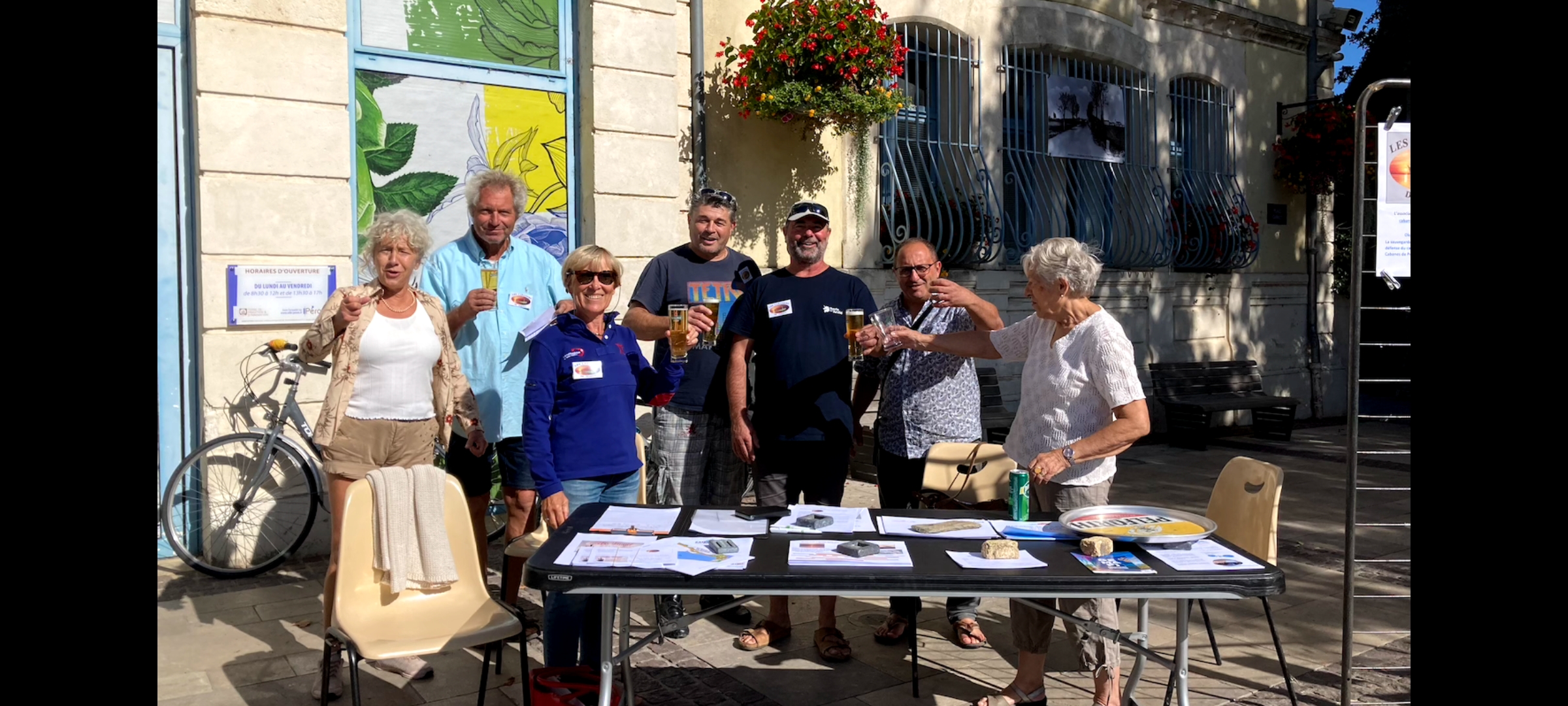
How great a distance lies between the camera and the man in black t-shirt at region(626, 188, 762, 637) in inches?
186

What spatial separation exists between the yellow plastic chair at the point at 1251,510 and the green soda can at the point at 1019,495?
668mm

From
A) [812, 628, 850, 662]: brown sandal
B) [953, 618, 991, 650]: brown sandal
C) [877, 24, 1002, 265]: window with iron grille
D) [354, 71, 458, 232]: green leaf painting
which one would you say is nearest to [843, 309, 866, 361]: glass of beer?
[812, 628, 850, 662]: brown sandal

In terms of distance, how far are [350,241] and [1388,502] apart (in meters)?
6.85

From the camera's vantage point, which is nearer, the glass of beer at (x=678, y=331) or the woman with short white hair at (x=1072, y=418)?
the woman with short white hair at (x=1072, y=418)

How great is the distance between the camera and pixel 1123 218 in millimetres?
10477

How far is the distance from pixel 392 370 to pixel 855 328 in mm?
1817

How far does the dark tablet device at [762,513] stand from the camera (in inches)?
134

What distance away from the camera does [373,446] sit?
427cm

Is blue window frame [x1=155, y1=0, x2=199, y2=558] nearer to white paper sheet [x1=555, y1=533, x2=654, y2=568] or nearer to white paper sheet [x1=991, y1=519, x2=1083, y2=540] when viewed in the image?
white paper sheet [x1=555, y1=533, x2=654, y2=568]

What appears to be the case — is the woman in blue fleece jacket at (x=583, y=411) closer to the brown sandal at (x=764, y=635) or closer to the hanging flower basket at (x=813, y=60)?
the brown sandal at (x=764, y=635)

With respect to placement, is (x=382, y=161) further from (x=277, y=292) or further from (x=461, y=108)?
(x=277, y=292)

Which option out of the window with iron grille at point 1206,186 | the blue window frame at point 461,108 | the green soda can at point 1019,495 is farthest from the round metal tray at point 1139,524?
the window with iron grille at point 1206,186
